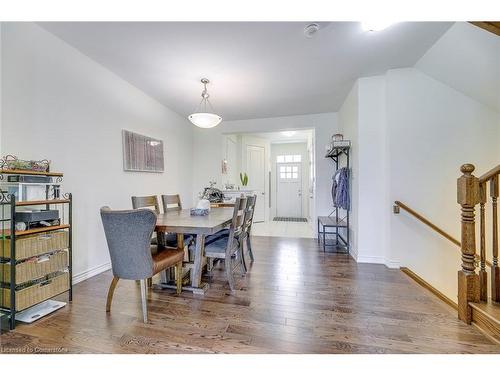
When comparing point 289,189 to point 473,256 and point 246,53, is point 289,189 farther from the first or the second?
point 473,256

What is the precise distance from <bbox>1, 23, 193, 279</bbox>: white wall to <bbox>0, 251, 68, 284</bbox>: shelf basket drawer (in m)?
0.64

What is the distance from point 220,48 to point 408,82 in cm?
240

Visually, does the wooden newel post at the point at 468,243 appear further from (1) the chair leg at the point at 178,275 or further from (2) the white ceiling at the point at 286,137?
(2) the white ceiling at the point at 286,137

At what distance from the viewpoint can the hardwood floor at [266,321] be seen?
1.43 meters

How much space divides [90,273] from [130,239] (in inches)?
58.2

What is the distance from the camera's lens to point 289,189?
7605 millimetres

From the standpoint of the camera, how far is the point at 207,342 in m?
1.47

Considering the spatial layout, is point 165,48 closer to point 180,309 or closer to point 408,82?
point 180,309

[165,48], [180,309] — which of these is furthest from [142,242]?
[165,48]

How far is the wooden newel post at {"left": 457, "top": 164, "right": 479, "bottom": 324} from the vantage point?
1650 mm

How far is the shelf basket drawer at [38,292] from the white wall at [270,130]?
3486 mm

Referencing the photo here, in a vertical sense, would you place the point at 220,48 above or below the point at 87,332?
above

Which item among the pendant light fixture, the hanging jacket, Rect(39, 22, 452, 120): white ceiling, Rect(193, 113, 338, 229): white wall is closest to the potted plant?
Rect(193, 113, 338, 229): white wall

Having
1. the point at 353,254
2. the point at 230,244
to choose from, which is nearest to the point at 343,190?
the point at 353,254
